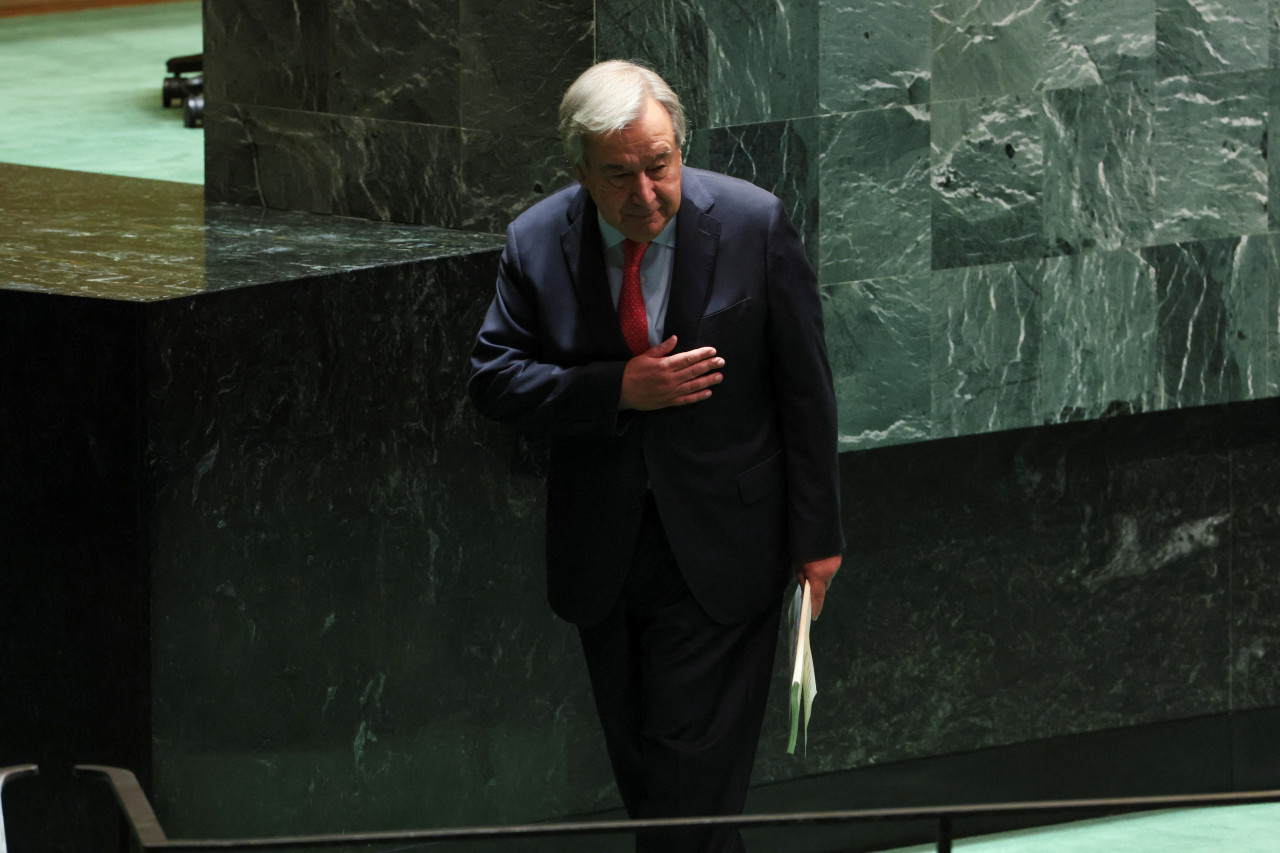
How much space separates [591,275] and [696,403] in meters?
0.29

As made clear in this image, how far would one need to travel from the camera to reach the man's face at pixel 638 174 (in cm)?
327

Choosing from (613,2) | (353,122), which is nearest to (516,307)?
(613,2)

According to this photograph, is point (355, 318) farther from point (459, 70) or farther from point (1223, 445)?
point (1223, 445)

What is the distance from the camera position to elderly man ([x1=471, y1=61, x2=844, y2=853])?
11.3ft

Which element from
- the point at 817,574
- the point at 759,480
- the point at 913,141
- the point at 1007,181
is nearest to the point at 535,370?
the point at 759,480

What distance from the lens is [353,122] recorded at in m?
5.01

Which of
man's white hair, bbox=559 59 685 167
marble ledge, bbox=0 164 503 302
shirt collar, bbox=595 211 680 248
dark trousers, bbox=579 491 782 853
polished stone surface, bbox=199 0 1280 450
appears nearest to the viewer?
man's white hair, bbox=559 59 685 167

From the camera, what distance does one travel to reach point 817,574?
3562mm

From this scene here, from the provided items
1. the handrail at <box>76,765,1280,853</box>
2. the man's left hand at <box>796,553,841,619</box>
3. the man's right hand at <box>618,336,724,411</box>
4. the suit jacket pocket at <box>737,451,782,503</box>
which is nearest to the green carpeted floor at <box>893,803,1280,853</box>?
the man's left hand at <box>796,553,841,619</box>

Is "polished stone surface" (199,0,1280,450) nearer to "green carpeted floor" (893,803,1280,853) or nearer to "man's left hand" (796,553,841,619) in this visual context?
"green carpeted floor" (893,803,1280,853)

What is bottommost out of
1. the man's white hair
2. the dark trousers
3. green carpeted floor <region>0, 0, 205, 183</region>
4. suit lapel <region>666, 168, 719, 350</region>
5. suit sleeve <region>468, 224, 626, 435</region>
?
the dark trousers

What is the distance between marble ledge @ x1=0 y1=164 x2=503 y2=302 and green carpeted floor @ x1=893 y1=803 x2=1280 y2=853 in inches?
81.4

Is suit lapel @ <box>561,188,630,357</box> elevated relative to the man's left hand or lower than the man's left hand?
elevated

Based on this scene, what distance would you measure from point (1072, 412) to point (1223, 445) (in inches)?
25.3
